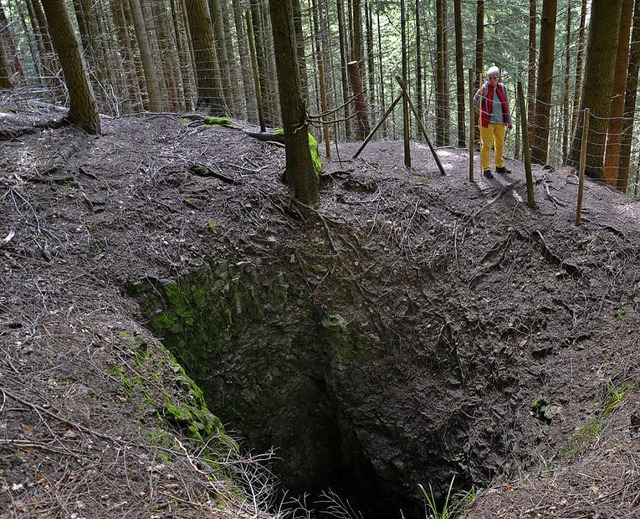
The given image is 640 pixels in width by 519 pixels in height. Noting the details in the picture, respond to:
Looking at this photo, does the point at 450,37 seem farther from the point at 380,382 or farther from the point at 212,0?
the point at 380,382

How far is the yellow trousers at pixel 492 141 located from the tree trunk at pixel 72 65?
5604 millimetres

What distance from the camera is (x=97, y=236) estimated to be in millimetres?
5016

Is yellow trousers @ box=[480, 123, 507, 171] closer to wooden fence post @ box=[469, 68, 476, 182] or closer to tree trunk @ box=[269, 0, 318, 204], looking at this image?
wooden fence post @ box=[469, 68, 476, 182]

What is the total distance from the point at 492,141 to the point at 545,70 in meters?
2.45

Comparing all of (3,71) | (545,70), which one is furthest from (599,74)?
(3,71)

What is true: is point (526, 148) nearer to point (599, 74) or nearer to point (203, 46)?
point (599, 74)

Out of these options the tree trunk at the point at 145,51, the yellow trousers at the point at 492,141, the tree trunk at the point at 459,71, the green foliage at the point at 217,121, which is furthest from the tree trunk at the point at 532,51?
the tree trunk at the point at 145,51

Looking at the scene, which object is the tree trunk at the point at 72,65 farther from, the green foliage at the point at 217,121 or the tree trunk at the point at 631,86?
the tree trunk at the point at 631,86

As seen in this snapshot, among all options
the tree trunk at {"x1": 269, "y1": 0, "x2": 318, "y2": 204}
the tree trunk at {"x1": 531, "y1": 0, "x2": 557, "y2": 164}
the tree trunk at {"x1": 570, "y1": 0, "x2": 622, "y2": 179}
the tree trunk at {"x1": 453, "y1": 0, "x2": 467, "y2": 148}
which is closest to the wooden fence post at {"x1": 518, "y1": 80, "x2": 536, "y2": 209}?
the tree trunk at {"x1": 570, "y1": 0, "x2": 622, "y2": 179}

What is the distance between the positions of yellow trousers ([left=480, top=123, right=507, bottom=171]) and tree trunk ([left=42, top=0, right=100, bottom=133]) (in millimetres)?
5604

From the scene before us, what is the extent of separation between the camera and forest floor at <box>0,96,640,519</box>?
9.37 feet

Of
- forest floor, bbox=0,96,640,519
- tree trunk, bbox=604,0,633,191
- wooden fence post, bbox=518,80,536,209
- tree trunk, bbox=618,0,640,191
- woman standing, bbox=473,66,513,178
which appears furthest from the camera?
tree trunk, bbox=618,0,640,191

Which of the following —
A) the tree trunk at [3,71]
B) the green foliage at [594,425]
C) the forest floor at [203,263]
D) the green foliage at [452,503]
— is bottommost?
the green foliage at [452,503]

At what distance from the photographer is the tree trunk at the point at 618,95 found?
7.38 metres
